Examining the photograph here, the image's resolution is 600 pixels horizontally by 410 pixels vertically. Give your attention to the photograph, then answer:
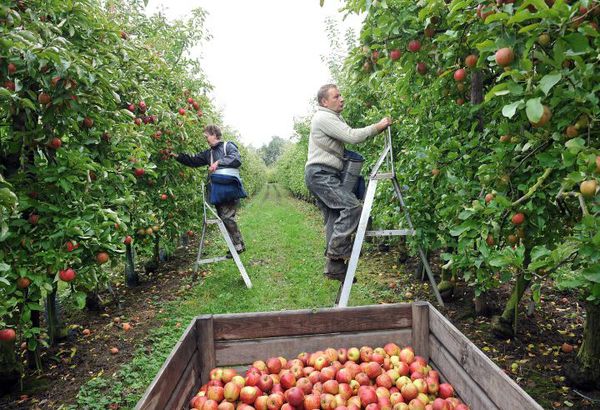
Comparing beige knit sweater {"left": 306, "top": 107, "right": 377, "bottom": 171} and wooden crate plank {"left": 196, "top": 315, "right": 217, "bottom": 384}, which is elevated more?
beige knit sweater {"left": 306, "top": 107, "right": 377, "bottom": 171}

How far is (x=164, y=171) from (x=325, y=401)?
180 inches

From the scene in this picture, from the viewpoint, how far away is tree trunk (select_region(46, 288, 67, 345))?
3.86m

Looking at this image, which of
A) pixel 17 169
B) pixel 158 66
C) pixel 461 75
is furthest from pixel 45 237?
pixel 461 75

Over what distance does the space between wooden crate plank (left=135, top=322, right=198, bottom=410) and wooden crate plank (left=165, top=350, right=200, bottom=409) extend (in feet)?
0.11

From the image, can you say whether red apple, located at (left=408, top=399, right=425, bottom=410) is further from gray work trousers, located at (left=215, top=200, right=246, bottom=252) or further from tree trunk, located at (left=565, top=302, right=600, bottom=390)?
gray work trousers, located at (left=215, top=200, right=246, bottom=252)

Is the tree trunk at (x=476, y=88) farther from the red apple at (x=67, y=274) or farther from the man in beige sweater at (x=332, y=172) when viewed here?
the red apple at (x=67, y=274)

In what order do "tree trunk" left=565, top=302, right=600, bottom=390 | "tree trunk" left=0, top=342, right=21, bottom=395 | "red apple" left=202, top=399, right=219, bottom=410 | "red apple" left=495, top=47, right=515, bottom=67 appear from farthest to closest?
1. "tree trunk" left=0, top=342, right=21, bottom=395
2. "tree trunk" left=565, top=302, right=600, bottom=390
3. "red apple" left=202, top=399, right=219, bottom=410
4. "red apple" left=495, top=47, right=515, bottom=67

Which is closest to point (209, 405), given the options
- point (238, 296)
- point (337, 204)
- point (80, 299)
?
point (80, 299)

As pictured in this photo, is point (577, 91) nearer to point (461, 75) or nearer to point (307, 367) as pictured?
point (461, 75)

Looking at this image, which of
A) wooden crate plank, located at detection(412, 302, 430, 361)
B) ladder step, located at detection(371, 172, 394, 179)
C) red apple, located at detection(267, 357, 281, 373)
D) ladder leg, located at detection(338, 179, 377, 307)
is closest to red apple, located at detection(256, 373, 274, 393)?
red apple, located at detection(267, 357, 281, 373)

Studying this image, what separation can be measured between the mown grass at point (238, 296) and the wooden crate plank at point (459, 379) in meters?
2.24

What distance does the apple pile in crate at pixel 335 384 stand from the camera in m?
2.06

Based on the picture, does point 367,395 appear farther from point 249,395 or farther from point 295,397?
point 249,395

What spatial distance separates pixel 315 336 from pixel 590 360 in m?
2.10
